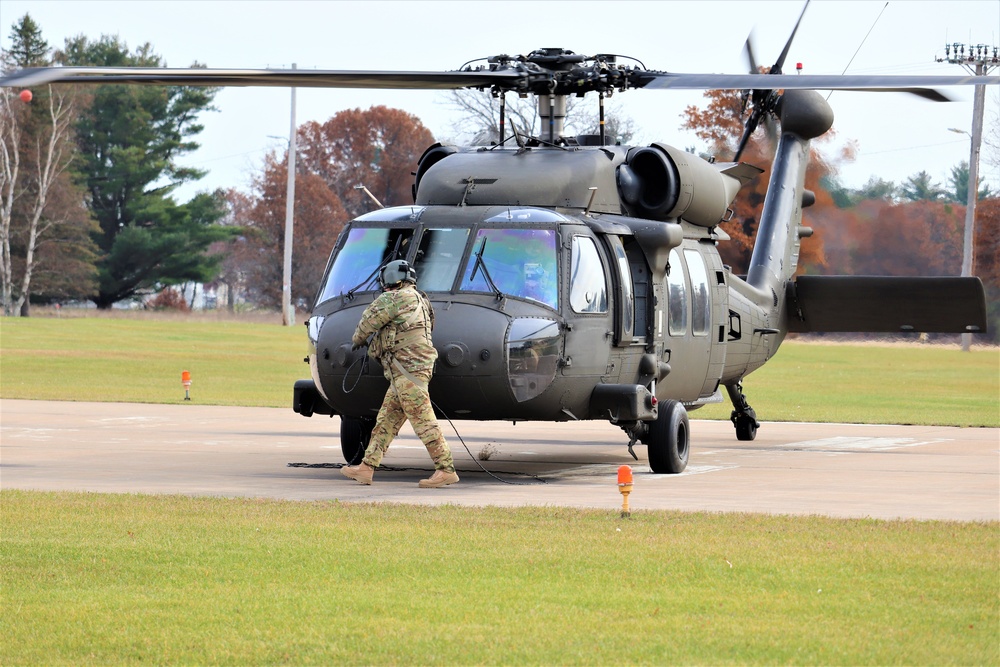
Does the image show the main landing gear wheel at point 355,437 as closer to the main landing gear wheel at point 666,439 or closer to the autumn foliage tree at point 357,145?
the main landing gear wheel at point 666,439

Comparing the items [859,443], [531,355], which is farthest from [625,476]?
[859,443]

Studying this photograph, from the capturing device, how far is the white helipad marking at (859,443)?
19.8 meters

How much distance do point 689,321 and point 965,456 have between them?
430cm

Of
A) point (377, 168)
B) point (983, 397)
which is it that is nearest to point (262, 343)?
point (983, 397)

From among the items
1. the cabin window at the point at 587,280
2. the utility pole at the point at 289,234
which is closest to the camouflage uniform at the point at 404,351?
the cabin window at the point at 587,280

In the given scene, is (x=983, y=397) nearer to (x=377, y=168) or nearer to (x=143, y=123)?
(x=143, y=123)

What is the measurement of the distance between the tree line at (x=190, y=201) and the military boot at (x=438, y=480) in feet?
126

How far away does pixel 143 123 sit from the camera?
7712 cm

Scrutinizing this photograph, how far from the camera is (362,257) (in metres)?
14.7

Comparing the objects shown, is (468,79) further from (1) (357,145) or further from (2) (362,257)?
(1) (357,145)

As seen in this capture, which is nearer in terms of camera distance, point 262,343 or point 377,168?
point 262,343

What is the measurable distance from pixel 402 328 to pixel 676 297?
4.01 metres

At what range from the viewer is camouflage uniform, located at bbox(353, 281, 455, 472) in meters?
13.3

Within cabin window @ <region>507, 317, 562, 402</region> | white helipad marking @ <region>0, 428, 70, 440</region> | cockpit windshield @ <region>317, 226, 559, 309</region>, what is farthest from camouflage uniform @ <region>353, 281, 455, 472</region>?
white helipad marking @ <region>0, 428, 70, 440</region>
